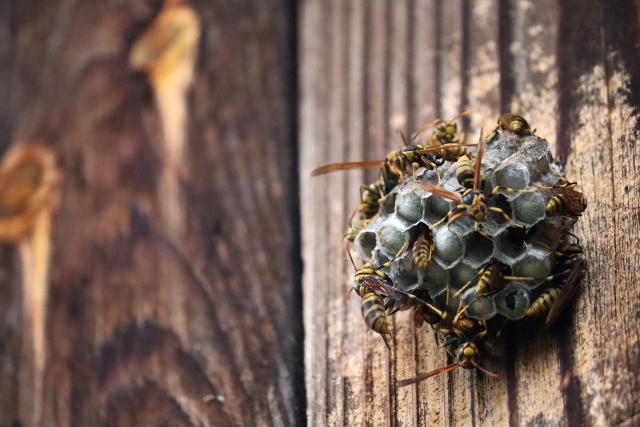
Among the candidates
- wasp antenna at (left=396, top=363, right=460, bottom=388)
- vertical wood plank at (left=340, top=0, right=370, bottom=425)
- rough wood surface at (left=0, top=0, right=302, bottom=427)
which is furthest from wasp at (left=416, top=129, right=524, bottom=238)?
rough wood surface at (left=0, top=0, right=302, bottom=427)

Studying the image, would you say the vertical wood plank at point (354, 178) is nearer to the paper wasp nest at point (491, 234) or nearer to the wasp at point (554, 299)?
the paper wasp nest at point (491, 234)

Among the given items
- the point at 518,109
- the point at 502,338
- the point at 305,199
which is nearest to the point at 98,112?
the point at 305,199

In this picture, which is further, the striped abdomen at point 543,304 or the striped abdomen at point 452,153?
the striped abdomen at point 452,153

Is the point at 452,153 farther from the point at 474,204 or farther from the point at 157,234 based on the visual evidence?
the point at 157,234

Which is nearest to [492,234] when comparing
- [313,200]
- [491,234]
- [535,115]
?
[491,234]

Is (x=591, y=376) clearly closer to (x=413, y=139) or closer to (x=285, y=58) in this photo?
(x=413, y=139)

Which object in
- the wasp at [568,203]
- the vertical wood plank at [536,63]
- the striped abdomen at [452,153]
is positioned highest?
the vertical wood plank at [536,63]

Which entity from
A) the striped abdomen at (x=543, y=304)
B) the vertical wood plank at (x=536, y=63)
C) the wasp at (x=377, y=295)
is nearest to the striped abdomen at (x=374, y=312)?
the wasp at (x=377, y=295)

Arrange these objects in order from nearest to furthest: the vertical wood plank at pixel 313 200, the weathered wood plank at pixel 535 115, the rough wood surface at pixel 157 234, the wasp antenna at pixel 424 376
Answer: the weathered wood plank at pixel 535 115, the wasp antenna at pixel 424 376, the vertical wood plank at pixel 313 200, the rough wood surface at pixel 157 234
